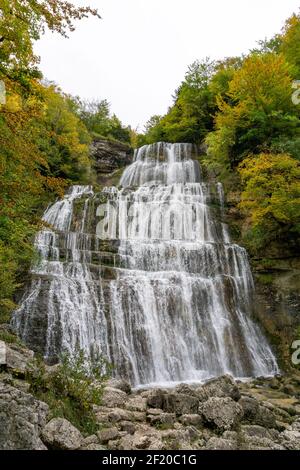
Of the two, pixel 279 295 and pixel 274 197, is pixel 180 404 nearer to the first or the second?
pixel 279 295

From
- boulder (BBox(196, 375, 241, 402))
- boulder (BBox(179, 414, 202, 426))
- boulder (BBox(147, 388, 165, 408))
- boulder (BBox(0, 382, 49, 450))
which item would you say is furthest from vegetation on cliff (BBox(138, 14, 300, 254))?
boulder (BBox(0, 382, 49, 450))

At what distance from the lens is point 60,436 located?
4.43 metres

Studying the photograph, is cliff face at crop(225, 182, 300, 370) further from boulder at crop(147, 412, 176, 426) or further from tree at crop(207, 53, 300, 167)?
boulder at crop(147, 412, 176, 426)

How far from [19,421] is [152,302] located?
380 inches

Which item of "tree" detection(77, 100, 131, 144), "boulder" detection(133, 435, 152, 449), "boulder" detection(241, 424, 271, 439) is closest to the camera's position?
"boulder" detection(133, 435, 152, 449)

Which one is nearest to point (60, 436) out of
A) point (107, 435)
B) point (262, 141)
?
point (107, 435)

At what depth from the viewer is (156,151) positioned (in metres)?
29.4

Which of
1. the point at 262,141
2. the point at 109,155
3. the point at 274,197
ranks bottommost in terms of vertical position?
the point at 274,197

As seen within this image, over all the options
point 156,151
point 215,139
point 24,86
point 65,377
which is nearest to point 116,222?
point 215,139

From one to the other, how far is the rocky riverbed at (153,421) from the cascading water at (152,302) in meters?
4.02

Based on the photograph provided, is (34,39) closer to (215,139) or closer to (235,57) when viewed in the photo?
(215,139)

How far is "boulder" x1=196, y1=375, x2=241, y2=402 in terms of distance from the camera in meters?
7.04

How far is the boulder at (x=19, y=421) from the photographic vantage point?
13.1 ft

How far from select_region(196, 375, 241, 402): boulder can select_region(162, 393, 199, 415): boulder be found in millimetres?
376
